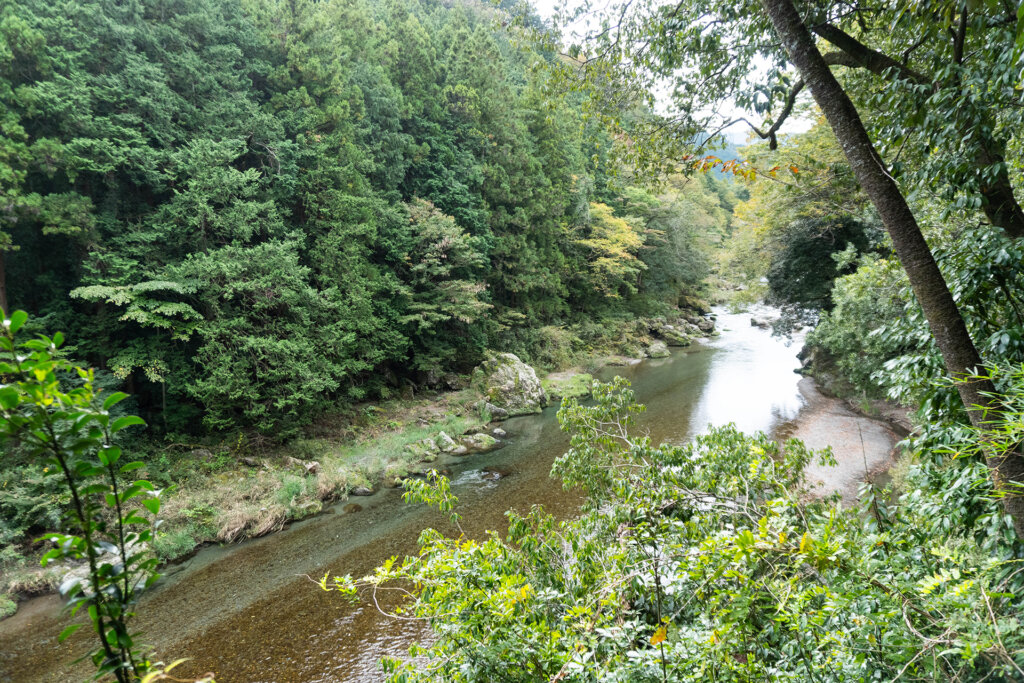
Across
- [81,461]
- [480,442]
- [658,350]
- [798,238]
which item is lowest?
[480,442]

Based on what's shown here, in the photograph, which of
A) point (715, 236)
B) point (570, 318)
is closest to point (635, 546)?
point (570, 318)

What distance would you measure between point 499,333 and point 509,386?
4.10 metres

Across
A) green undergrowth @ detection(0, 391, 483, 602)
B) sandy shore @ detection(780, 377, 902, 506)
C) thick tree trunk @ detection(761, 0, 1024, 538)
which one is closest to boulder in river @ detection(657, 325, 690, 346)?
sandy shore @ detection(780, 377, 902, 506)

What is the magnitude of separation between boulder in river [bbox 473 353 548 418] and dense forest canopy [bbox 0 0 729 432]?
1.06 metres

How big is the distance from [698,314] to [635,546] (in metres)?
30.2

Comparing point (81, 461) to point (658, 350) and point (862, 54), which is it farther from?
point (658, 350)

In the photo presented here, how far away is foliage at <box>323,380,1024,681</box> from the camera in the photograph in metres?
1.96

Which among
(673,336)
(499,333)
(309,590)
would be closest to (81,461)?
(309,590)

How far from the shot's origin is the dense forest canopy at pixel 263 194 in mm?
8805

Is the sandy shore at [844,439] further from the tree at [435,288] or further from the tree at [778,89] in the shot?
the tree at [435,288]

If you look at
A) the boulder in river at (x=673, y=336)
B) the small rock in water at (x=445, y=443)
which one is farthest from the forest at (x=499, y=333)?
the boulder in river at (x=673, y=336)

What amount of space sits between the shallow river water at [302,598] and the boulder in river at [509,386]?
2.17 metres

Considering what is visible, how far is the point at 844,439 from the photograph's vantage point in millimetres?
9820

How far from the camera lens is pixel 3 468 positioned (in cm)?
700
